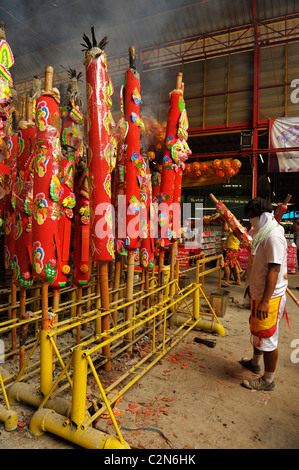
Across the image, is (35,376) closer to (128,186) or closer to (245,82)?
(128,186)

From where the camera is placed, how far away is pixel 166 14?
9.73 metres

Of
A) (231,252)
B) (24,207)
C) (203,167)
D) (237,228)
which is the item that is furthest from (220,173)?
(24,207)

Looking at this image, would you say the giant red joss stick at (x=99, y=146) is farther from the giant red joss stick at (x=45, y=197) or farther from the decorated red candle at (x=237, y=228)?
the decorated red candle at (x=237, y=228)

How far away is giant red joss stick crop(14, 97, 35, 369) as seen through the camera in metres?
2.33

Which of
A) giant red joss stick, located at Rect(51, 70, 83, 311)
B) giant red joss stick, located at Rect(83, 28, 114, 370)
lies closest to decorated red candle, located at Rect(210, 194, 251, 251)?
giant red joss stick, located at Rect(83, 28, 114, 370)

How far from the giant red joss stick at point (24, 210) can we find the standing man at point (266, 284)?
6.22ft

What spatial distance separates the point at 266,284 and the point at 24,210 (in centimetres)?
205

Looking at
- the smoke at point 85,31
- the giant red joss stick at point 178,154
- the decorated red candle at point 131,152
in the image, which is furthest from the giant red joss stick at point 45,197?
the smoke at point 85,31

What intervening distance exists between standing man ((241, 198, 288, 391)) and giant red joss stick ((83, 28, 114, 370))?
1.30 metres

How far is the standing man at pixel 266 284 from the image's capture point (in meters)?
2.47

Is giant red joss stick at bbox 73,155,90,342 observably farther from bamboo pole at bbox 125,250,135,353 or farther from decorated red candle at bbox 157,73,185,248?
decorated red candle at bbox 157,73,185,248

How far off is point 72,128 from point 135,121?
0.62 meters

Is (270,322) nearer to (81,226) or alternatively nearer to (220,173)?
(81,226)
